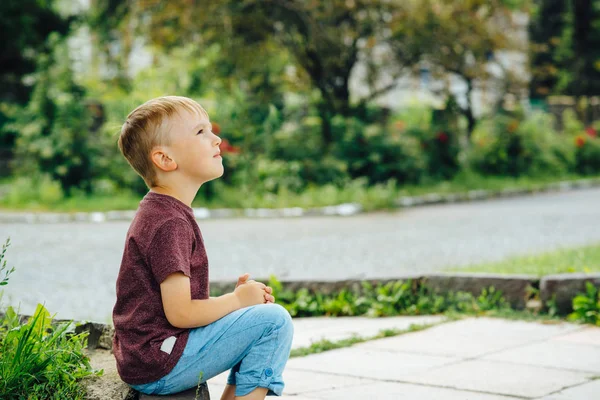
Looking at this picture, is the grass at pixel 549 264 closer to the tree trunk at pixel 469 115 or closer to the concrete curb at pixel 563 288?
the concrete curb at pixel 563 288

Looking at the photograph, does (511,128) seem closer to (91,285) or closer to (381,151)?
(381,151)

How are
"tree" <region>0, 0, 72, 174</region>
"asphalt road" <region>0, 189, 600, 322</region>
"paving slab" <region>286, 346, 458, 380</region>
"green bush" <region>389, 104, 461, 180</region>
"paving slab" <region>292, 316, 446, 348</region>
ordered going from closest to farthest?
"paving slab" <region>286, 346, 458, 380</region> < "paving slab" <region>292, 316, 446, 348</region> < "asphalt road" <region>0, 189, 600, 322</region> < "green bush" <region>389, 104, 461, 180</region> < "tree" <region>0, 0, 72, 174</region>

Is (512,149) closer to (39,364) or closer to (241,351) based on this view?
(241,351)

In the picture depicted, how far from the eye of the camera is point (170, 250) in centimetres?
326

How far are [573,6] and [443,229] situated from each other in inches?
704

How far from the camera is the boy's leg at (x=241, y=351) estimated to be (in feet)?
11.0

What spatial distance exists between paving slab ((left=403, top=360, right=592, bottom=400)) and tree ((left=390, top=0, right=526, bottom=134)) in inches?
577

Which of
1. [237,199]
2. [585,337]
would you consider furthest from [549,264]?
[237,199]

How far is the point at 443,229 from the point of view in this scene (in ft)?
43.9

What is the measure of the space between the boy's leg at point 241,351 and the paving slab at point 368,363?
143cm

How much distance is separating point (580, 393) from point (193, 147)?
208 cm

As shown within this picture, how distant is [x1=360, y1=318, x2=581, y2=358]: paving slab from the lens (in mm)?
5395

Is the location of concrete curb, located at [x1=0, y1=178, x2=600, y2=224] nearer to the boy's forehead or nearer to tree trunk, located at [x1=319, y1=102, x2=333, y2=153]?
tree trunk, located at [x1=319, y1=102, x2=333, y2=153]

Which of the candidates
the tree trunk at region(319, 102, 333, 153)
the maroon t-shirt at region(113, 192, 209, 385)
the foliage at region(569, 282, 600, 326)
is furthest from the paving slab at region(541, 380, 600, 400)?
the tree trunk at region(319, 102, 333, 153)
